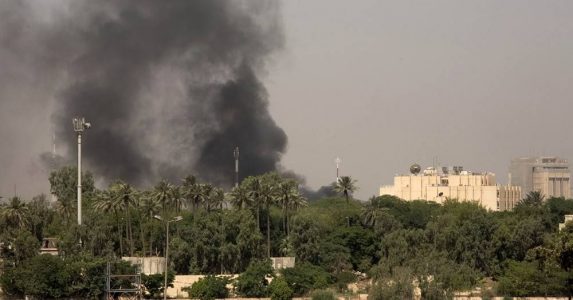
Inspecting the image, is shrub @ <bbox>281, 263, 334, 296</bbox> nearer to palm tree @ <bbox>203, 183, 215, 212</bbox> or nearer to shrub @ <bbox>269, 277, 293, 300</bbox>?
shrub @ <bbox>269, 277, 293, 300</bbox>

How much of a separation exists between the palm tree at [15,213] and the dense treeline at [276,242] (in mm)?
106

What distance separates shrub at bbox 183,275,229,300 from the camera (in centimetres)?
8919

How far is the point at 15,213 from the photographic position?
348 ft

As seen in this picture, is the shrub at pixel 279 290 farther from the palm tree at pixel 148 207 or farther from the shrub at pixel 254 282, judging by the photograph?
the palm tree at pixel 148 207

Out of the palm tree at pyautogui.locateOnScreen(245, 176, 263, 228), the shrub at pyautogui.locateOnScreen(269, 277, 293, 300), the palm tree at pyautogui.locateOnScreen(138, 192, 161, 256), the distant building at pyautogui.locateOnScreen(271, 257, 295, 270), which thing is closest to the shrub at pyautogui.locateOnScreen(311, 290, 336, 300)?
the shrub at pyautogui.locateOnScreen(269, 277, 293, 300)

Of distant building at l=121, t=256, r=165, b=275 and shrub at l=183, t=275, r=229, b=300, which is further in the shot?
distant building at l=121, t=256, r=165, b=275

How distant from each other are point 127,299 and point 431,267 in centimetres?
2257

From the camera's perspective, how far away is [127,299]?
286 ft

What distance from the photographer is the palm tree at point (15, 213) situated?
347 ft

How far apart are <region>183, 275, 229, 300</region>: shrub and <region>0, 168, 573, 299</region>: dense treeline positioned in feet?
0.94

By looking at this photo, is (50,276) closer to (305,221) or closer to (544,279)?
(305,221)

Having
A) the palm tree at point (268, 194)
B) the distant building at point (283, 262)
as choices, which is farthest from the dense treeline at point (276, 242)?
the distant building at point (283, 262)

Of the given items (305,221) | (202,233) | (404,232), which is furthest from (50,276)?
(404,232)

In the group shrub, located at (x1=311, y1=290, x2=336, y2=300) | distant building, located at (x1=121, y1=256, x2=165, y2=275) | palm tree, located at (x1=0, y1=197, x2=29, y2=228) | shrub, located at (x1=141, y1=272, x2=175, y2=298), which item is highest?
palm tree, located at (x1=0, y1=197, x2=29, y2=228)
